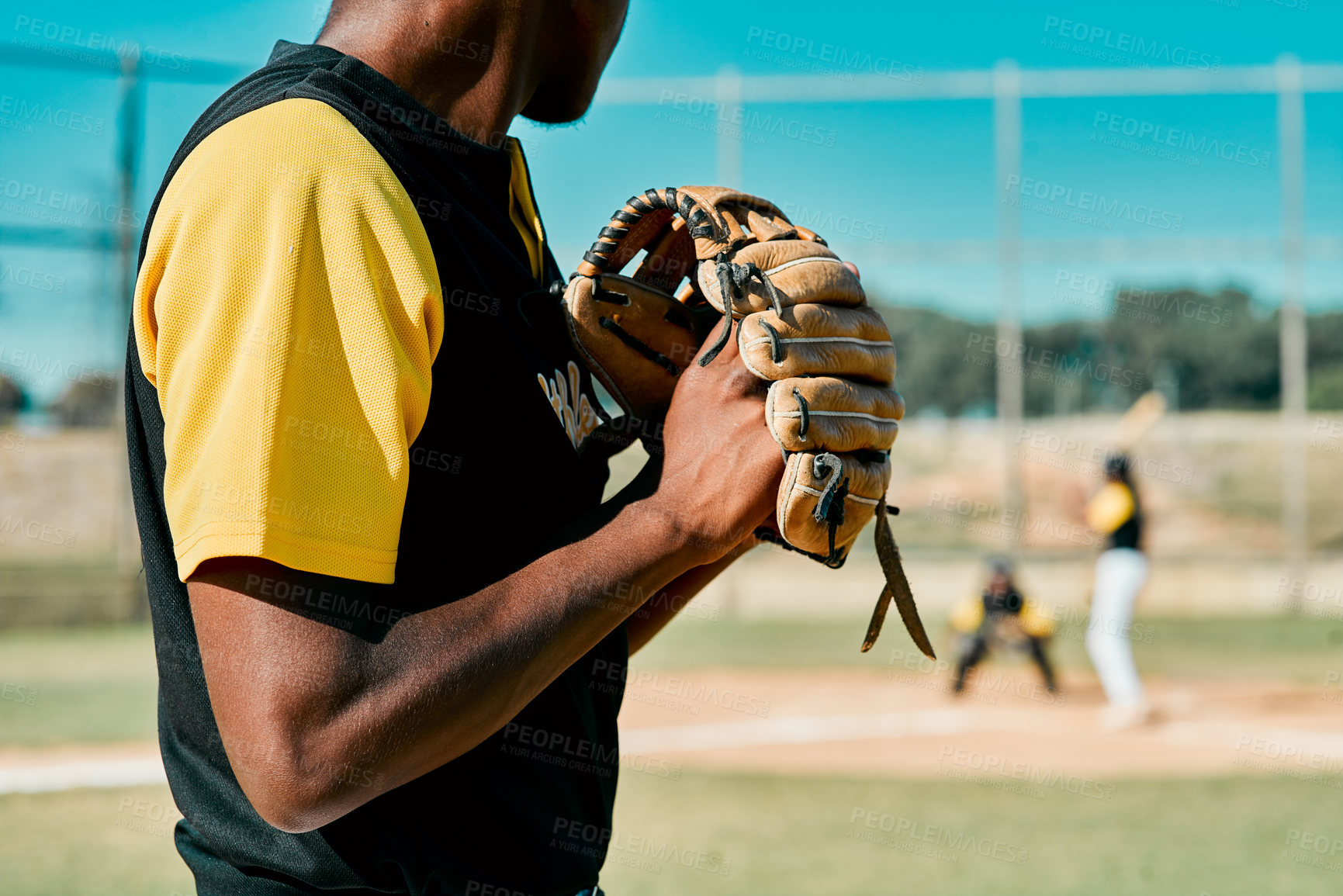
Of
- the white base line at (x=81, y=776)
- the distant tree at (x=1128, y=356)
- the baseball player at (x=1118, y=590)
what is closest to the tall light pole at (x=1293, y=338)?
the distant tree at (x=1128, y=356)

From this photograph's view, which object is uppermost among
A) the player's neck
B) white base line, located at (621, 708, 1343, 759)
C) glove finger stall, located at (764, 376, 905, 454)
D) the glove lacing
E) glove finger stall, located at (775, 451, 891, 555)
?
the player's neck

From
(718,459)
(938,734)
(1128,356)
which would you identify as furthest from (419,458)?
(1128,356)

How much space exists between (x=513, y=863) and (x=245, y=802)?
300 mm

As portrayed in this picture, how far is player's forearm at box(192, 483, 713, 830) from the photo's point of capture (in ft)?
3.21

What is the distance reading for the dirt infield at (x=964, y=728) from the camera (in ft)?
23.4

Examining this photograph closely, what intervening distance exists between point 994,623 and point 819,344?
29.4 ft

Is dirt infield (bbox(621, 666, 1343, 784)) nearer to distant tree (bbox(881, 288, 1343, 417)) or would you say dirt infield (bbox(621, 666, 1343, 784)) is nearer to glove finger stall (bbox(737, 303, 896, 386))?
distant tree (bbox(881, 288, 1343, 417))

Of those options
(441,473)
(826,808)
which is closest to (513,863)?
(441,473)

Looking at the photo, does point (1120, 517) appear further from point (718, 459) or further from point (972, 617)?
point (718, 459)

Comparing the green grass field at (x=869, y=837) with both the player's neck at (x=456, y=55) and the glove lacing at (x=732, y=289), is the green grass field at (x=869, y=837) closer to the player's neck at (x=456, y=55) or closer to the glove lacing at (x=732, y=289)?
the glove lacing at (x=732, y=289)

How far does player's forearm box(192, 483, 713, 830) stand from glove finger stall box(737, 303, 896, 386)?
34cm

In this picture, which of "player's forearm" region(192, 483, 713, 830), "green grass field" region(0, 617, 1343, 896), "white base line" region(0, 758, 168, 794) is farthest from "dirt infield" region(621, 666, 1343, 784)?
"player's forearm" region(192, 483, 713, 830)

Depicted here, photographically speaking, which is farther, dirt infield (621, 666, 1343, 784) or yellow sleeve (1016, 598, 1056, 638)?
yellow sleeve (1016, 598, 1056, 638)

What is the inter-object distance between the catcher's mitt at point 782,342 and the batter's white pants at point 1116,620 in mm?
7328
